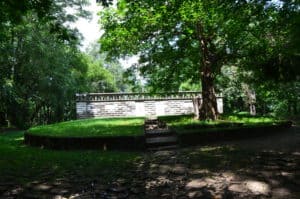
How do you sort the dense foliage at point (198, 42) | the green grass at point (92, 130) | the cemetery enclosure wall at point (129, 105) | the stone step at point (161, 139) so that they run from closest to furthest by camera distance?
the stone step at point (161, 139) < the green grass at point (92, 130) < the dense foliage at point (198, 42) < the cemetery enclosure wall at point (129, 105)

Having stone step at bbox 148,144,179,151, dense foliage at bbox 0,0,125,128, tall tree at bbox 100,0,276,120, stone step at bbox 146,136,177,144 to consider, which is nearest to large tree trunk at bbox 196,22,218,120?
tall tree at bbox 100,0,276,120

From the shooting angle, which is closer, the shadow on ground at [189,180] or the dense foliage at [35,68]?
the shadow on ground at [189,180]

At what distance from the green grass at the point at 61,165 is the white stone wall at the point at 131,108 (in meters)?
13.6

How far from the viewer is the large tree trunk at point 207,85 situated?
16062 mm

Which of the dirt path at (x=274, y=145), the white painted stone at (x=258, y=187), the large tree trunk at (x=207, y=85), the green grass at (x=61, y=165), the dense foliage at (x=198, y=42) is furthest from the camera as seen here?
the large tree trunk at (x=207, y=85)

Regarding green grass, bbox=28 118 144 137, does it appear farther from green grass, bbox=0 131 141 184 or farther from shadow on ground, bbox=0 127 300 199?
shadow on ground, bbox=0 127 300 199

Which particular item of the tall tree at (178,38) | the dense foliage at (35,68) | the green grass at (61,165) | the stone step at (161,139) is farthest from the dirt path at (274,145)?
the dense foliage at (35,68)

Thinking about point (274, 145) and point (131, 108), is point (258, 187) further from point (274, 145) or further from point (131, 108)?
point (131, 108)

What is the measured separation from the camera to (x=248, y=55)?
16.2 m

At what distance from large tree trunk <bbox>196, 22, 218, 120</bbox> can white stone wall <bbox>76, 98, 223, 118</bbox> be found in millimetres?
9054

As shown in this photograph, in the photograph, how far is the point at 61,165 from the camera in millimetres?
8406

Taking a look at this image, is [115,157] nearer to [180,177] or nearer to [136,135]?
[136,135]

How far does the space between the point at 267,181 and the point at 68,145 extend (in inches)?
275

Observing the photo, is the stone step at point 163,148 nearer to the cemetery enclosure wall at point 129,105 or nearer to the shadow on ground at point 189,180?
the shadow on ground at point 189,180
